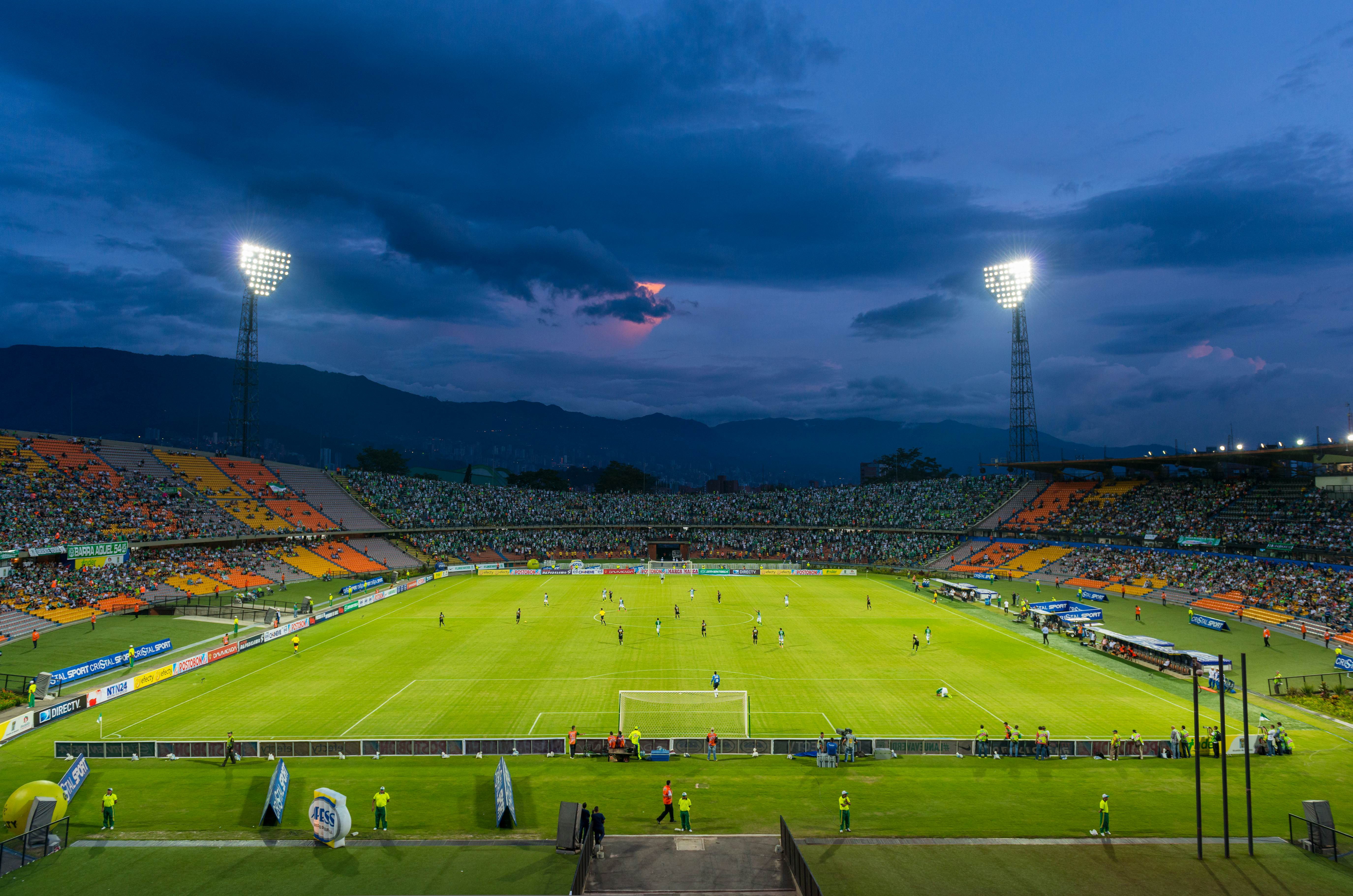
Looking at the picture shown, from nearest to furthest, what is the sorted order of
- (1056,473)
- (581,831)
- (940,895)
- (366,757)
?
(940,895) < (581,831) < (366,757) < (1056,473)

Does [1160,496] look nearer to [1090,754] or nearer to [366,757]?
[1090,754]

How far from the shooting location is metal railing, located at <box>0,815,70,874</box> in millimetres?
17734

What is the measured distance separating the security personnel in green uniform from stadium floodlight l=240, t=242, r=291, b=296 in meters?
71.3

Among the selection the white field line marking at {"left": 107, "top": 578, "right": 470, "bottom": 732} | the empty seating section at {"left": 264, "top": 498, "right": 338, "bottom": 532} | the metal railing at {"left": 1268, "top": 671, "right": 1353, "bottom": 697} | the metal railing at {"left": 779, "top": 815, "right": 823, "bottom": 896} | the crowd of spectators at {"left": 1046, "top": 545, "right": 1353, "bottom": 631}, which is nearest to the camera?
the metal railing at {"left": 779, "top": 815, "right": 823, "bottom": 896}

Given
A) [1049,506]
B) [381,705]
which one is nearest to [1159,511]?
[1049,506]

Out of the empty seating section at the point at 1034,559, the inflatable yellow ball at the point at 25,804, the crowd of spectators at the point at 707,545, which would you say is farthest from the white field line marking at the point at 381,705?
the empty seating section at the point at 1034,559

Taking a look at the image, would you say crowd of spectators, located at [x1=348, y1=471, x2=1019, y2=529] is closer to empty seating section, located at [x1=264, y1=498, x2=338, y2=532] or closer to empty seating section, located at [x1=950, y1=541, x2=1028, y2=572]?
empty seating section, located at [x1=950, y1=541, x2=1028, y2=572]

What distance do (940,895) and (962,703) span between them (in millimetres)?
17279

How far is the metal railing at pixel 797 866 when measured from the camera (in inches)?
571

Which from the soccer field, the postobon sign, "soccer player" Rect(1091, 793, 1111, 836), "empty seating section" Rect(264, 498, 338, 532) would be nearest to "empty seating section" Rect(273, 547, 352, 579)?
"empty seating section" Rect(264, 498, 338, 532)

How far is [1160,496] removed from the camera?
73938 mm

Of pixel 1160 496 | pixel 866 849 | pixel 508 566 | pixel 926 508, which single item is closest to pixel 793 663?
pixel 866 849

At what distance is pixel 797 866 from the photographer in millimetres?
15914

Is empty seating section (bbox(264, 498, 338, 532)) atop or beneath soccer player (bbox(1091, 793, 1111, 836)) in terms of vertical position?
atop
